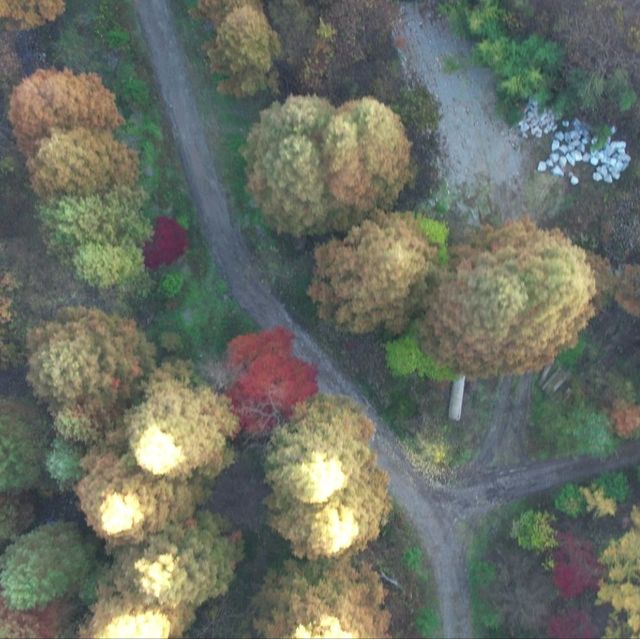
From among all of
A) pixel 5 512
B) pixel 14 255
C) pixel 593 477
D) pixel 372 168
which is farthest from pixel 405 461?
pixel 14 255

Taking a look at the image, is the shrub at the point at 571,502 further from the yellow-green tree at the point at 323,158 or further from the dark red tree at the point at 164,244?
the dark red tree at the point at 164,244

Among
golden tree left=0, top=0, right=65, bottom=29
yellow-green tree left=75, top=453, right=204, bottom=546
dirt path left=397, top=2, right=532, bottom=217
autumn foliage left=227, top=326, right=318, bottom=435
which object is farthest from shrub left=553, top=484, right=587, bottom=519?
golden tree left=0, top=0, right=65, bottom=29

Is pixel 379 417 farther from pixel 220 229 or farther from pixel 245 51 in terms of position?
pixel 245 51

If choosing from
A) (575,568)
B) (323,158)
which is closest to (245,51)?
(323,158)

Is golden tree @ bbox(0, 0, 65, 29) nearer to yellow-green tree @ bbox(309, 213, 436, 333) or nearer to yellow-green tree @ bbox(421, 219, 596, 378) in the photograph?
yellow-green tree @ bbox(309, 213, 436, 333)

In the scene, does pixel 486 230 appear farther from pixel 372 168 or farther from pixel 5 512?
pixel 5 512
